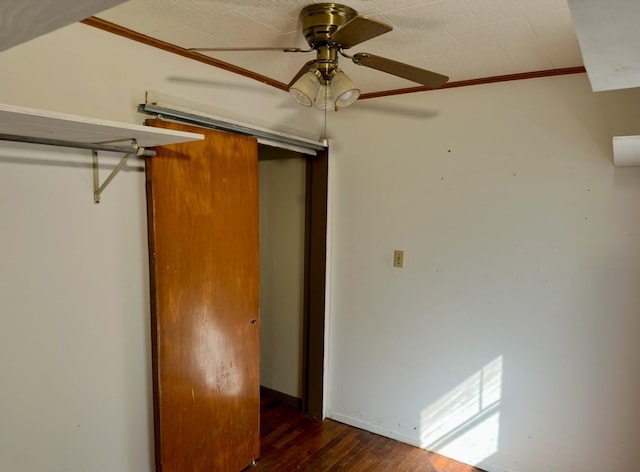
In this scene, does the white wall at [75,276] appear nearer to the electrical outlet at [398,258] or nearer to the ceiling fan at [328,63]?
the ceiling fan at [328,63]

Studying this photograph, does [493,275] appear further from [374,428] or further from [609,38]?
[609,38]

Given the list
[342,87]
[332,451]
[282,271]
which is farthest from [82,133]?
[332,451]

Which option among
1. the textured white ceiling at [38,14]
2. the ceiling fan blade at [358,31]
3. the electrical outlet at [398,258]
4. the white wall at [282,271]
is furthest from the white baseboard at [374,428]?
the textured white ceiling at [38,14]

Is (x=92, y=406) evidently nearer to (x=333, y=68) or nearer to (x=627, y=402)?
(x=333, y=68)

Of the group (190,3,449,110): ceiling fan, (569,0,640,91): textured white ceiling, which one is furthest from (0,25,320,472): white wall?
(569,0,640,91): textured white ceiling

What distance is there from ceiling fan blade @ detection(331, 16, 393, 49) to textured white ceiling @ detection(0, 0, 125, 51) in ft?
2.65

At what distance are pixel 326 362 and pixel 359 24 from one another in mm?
2372

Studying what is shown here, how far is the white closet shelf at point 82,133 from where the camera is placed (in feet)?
3.67

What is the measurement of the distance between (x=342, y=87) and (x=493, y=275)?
1.47 m

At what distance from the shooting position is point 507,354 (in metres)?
2.40

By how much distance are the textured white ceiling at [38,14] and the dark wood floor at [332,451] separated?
249cm

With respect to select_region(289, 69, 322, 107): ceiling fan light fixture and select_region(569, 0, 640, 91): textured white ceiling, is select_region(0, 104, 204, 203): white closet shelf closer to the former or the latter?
select_region(289, 69, 322, 107): ceiling fan light fixture

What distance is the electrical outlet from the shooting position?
8.91ft

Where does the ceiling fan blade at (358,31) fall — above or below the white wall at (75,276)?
above
